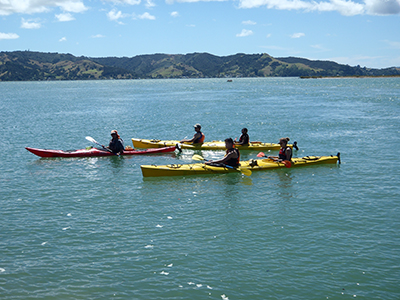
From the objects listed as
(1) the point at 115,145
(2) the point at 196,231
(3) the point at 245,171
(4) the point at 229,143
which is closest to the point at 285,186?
(3) the point at 245,171

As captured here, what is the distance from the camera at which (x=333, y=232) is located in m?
12.8

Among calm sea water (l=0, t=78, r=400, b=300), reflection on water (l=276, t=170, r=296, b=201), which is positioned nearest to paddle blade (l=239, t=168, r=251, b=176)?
calm sea water (l=0, t=78, r=400, b=300)

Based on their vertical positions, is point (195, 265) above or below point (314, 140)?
below

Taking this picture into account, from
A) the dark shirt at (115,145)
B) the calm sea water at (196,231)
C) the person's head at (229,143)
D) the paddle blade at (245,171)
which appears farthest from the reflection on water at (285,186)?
the dark shirt at (115,145)

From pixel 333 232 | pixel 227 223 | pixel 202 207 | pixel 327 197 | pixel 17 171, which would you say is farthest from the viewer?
pixel 17 171

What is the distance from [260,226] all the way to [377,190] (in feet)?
24.2

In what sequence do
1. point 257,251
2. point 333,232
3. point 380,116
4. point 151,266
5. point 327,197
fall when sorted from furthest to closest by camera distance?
point 380,116 → point 327,197 → point 333,232 → point 257,251 → point 151,266

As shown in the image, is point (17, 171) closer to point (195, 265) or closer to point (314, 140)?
point (195, 265)

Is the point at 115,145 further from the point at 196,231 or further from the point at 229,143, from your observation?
the point at 196,231

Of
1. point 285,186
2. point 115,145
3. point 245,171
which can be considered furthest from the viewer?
point 115,145

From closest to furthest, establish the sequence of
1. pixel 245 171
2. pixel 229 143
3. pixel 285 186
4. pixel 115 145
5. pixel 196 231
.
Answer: pixel 196 231 < pixel 285 186 < pixel 229 143 < pixel 245 171 < pixel 115 145

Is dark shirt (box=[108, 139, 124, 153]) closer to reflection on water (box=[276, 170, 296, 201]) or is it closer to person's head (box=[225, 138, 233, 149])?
person's head (box=[225, 138, 233, 149])

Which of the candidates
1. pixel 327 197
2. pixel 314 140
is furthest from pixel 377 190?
pixel 314 140

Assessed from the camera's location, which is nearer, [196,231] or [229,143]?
[196,231]
